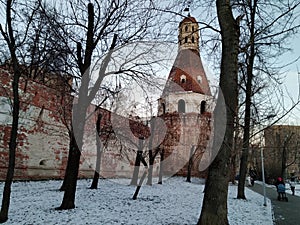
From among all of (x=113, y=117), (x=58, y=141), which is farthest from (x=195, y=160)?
(x=58, y=141)

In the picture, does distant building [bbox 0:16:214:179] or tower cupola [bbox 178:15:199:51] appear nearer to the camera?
tower cupola [bbox 178:15:199:51]

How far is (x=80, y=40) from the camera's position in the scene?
28.1ft

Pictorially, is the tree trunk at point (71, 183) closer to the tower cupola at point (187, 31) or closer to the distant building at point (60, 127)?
the distant building at point (60, 127)

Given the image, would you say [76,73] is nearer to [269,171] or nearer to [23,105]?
[23,105]

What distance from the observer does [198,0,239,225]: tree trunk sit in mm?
5363

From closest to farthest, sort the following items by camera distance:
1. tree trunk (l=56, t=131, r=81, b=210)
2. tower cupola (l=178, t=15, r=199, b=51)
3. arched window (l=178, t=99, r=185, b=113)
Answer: tower cupola (l=178, t=15, r=199, b=51), tree trunk (l=56, t=131, r=81, b=210), arched window (l=178, t=99, r=185, b=113)

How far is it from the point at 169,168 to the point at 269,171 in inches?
638

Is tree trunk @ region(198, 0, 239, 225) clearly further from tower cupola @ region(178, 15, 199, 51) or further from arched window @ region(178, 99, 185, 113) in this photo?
arched window @ region(178, 99, 185, 113)

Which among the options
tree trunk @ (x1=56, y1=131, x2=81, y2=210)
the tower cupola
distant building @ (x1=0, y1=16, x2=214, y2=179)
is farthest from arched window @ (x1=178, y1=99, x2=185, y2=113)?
tree trunk @ (x1=56, y1=131, x2=81, y2=210)

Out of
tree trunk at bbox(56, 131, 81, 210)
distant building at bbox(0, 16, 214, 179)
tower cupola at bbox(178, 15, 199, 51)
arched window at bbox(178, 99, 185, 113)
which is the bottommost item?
tree trunk at bbox(56, 131, 81, 210)

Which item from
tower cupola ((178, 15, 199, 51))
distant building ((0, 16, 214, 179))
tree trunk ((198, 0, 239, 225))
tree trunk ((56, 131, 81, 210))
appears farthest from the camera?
distant building ((0, 16, 214, 179))

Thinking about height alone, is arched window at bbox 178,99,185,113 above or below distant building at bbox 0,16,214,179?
above

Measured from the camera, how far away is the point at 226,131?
19.1 feet

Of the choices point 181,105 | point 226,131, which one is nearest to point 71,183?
point 226,131
